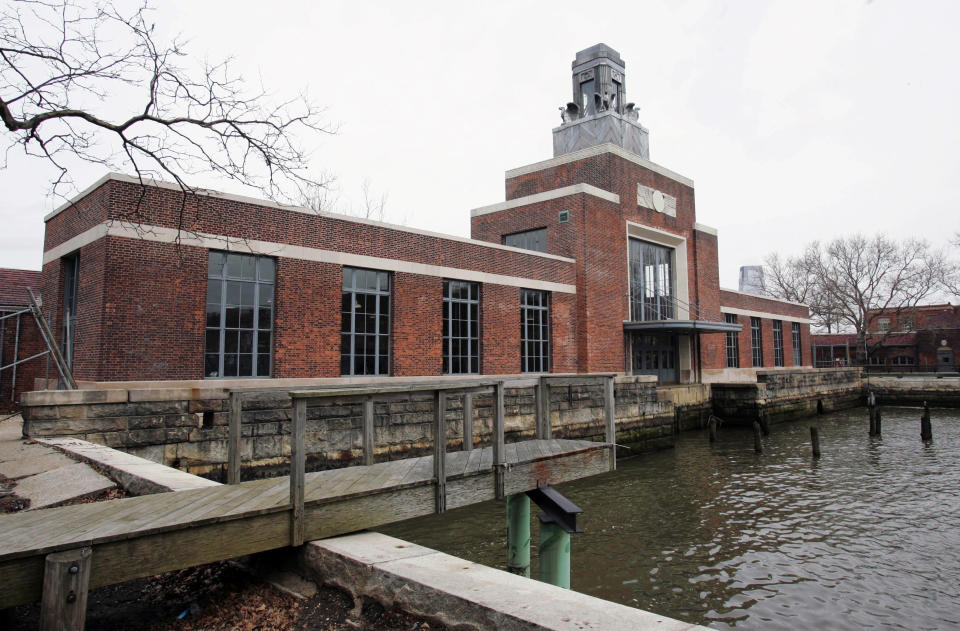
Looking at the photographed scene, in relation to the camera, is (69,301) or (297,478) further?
(69,301)

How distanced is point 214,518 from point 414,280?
1257cm

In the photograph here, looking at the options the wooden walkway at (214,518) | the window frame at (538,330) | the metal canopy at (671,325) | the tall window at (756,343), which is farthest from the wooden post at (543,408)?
the tall window at (756,343)

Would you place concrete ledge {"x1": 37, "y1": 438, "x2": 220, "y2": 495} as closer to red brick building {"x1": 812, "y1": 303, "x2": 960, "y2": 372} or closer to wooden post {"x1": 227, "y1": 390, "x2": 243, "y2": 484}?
wooden post {"x1": 227, "y1": 390, "x2": 243, "y2": 484}

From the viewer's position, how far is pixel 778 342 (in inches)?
1344

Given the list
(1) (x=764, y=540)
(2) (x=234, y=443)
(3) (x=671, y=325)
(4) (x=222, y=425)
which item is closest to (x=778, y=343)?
(3) (x=671, y=325)

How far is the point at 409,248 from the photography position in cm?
1555

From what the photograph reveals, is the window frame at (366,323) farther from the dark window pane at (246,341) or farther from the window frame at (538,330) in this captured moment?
the window frame at (538,330)

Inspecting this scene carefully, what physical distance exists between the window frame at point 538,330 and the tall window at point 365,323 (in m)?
5.41

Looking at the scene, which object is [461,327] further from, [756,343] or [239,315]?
[756,343]

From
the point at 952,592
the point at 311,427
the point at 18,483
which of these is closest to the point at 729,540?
the point at 952,592

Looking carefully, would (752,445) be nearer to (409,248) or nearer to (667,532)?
(667,532)

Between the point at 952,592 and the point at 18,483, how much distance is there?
33.4 feet

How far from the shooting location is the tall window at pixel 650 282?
939 inches

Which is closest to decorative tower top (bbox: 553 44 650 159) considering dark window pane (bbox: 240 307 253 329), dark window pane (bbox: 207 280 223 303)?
dark window pane (bbox: 240 307 253 329)
